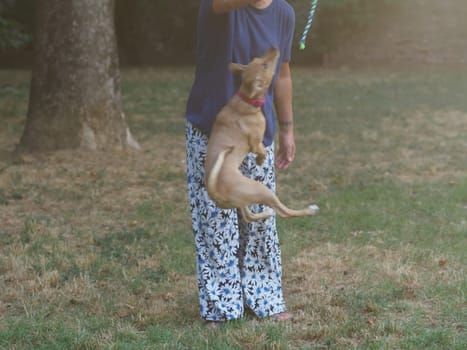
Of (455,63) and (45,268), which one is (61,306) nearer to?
(45,268)

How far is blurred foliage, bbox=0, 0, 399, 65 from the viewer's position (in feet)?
66.0

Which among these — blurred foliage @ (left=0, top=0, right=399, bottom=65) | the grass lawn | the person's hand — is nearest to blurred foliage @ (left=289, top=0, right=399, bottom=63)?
blurred foliage @ (left=0, top=0, right=399, bottom=65)

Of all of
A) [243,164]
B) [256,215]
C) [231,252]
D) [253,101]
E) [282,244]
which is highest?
[253,101]

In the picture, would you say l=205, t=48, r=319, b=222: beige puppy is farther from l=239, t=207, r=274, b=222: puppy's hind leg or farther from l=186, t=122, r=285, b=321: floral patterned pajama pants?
l=186, t=122, r=285, b=321: floral patterned pajama pants

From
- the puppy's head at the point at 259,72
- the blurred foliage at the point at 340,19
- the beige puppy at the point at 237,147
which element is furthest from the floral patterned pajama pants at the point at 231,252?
the blurred foliage at the point at 340,19

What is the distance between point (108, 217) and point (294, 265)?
199cm

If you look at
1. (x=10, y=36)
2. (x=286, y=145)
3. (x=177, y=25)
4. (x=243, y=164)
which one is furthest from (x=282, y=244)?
(x=177, y=25)

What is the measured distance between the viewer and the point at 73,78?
856 cm

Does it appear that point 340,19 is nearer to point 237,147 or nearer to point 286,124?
point 286,124

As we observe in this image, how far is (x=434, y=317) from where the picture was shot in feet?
13.4

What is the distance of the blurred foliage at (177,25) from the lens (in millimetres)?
20109

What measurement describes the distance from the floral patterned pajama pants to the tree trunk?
504 centimetres

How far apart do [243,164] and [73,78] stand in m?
5.26

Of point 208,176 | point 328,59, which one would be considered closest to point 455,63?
point 328,59
